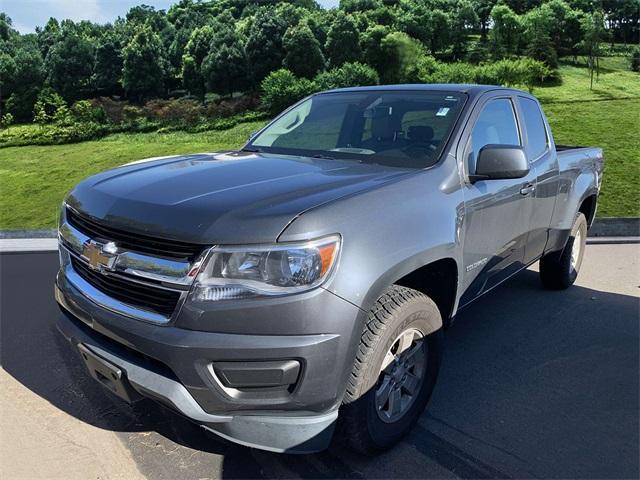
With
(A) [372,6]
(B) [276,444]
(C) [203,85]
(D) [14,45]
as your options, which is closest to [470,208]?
(B) [276,444]

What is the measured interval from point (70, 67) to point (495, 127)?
43.8 metres

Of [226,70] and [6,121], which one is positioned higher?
[226,70]

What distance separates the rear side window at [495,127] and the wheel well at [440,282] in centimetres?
70

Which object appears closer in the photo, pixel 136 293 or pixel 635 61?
pixel 136 293

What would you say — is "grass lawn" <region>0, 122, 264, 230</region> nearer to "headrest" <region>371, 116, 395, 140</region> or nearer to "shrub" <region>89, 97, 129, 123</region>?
"shrub" <region>89, 97, 129, 123</region>

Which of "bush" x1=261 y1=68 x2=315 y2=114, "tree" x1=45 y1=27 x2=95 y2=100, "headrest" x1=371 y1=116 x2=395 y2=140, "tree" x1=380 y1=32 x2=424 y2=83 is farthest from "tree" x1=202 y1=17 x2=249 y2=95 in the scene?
"headrest" x1=371 y1=116 x2=395 y2=140

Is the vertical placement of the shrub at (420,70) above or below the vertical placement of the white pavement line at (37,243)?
above

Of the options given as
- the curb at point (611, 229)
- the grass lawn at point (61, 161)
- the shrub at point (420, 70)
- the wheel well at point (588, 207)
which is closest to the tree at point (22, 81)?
the grass lawn at point (61, 161)

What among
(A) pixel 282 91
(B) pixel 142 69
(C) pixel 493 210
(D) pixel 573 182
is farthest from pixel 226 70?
(C) pixel 493 210

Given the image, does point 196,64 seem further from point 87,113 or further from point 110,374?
point 110,374

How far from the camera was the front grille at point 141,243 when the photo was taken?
2209mm

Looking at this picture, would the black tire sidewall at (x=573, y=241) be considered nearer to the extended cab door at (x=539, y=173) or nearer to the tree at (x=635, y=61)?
the extended cab door at (x=539, y=173)

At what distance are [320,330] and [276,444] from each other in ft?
1.67

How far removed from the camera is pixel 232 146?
23578 millimetres
